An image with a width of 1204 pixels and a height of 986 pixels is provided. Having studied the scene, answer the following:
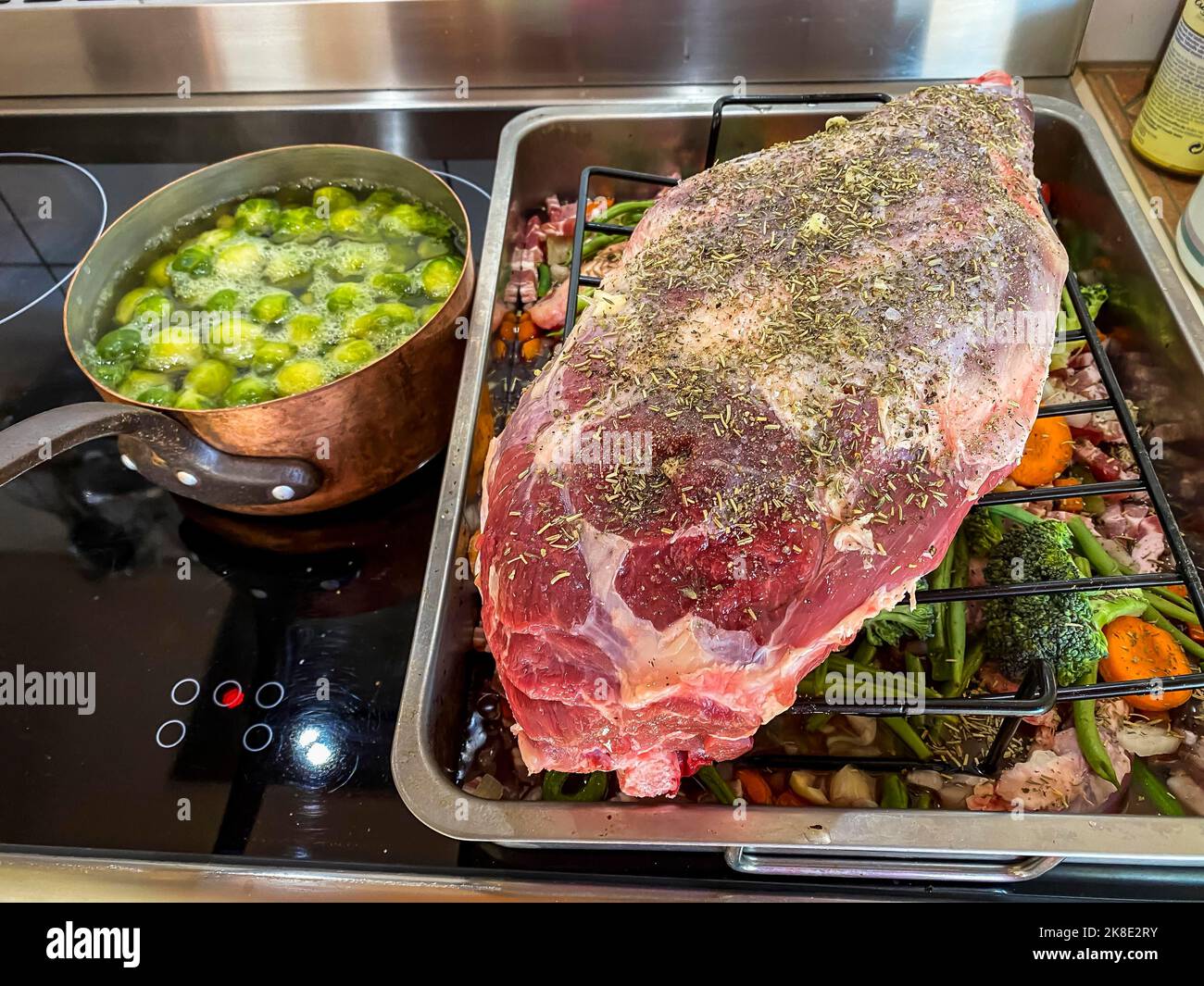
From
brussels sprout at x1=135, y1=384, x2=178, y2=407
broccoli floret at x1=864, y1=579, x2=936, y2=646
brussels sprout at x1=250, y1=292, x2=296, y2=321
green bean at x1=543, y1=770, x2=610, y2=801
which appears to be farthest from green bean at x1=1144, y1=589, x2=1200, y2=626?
brussels sprout at x1=135, y1=384, x2=178, y2=407

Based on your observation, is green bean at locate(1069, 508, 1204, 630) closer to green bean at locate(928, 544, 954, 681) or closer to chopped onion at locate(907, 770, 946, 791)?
green bean at locate(928, 544, 954, 681)

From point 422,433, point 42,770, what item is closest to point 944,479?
point 422,433

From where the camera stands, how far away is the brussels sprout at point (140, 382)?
2240mm

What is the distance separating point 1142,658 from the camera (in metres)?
1.97

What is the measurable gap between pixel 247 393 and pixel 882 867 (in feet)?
6.22

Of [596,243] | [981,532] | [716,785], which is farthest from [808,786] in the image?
[596,243]

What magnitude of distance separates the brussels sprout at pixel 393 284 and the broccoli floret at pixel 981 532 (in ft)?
5.50

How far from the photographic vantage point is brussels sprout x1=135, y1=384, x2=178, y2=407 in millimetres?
2189

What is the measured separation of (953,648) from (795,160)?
1.21 meters

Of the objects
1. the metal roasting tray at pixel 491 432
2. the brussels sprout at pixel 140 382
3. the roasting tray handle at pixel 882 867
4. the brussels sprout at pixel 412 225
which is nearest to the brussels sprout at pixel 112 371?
the brussels sprout at pixel 140 382

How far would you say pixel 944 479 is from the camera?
5.19ft

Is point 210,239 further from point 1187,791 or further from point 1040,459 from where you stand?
point 1187,791

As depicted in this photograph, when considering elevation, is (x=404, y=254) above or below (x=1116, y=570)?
above
